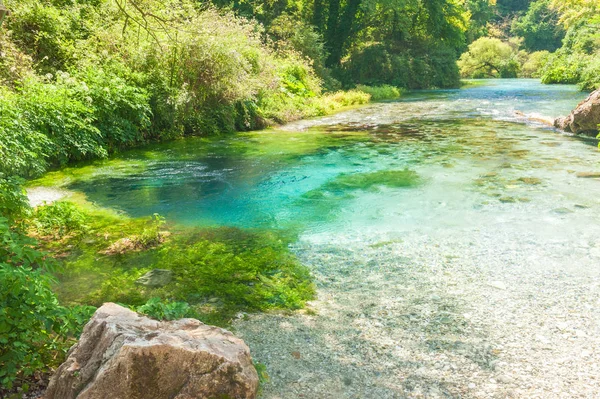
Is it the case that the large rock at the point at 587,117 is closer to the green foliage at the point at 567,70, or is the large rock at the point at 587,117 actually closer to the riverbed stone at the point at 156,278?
the riverbed stone at the point at 156,278

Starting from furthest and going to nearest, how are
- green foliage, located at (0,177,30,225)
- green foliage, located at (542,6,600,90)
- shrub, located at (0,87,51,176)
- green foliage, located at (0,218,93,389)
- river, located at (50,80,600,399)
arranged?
1. green foliage, located at (542,6,600,90)
2. shrub, located at (0,87,51,176)
3. green foliage, located at (0,177,30,225)
4. river, located at (50,80,600,399)
5. green foliage, located at (0,218,93,389)

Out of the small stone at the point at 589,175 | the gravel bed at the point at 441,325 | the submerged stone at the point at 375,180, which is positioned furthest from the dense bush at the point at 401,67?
the gravel bed at the point at 441,325

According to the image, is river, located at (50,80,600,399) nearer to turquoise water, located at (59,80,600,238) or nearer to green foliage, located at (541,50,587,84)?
Result: turquoise water, located at (59,80,600,238)

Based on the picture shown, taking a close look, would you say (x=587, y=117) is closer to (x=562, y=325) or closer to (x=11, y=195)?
(x=562, y=325)

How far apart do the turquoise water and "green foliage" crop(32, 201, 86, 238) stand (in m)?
1.06

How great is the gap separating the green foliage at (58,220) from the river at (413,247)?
45.5 inches

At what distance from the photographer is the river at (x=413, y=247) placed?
3.61m

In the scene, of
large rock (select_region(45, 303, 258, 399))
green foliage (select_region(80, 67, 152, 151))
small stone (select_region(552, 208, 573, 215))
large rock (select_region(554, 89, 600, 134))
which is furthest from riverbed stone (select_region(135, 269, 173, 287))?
large rock (select_region(554, 89, 600, 134))

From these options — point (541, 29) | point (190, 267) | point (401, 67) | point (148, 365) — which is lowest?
point (190, 267)

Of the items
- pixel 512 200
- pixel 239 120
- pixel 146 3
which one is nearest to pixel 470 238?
pixel 512 200

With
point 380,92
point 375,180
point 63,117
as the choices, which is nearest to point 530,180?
point 375,180

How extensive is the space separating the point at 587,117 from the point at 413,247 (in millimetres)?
10748

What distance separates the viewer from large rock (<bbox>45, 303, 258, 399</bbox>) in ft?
7.99

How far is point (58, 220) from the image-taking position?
6.48 meters
